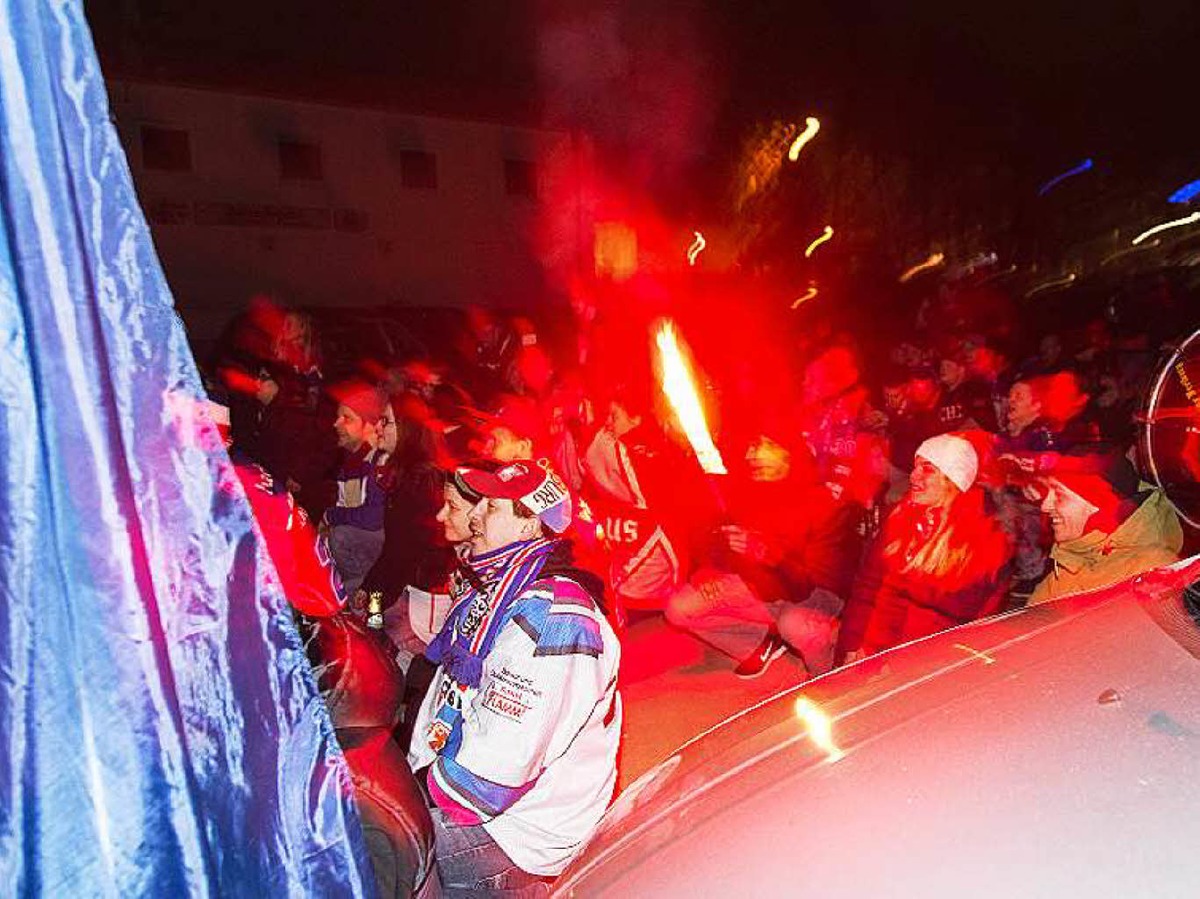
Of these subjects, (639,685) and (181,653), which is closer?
(181,653)

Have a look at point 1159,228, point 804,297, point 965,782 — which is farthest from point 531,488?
point 1159,228

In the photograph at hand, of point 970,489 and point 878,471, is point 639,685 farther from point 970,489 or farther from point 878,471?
point 970,489

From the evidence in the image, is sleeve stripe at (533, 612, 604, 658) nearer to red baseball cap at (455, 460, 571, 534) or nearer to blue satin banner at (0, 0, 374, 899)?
red baseball cap at (455, 460, 571, 534)

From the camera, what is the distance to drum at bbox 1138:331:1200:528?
459cm

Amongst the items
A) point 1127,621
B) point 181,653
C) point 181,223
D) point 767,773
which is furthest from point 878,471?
point 181,223

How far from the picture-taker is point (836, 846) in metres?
1.64

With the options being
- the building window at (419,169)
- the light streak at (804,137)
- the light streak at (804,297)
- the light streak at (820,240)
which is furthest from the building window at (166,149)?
the light streak at (820,240)

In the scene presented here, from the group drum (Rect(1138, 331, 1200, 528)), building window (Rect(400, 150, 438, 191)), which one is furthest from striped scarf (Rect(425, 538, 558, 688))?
building window (Rect(400, 150, 438, 191))

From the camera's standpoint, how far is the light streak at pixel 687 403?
6.01 m

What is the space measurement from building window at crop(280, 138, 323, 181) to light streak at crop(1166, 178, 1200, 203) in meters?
23.9

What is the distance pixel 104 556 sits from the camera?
3.76 ft

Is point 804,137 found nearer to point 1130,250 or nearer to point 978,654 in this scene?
point 1130,250

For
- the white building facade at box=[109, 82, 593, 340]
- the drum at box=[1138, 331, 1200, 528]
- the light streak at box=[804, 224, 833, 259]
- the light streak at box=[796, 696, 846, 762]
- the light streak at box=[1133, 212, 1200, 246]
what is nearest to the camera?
the light streak at box=[796, 696, 846, 762]

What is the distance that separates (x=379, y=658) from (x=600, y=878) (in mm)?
1294
